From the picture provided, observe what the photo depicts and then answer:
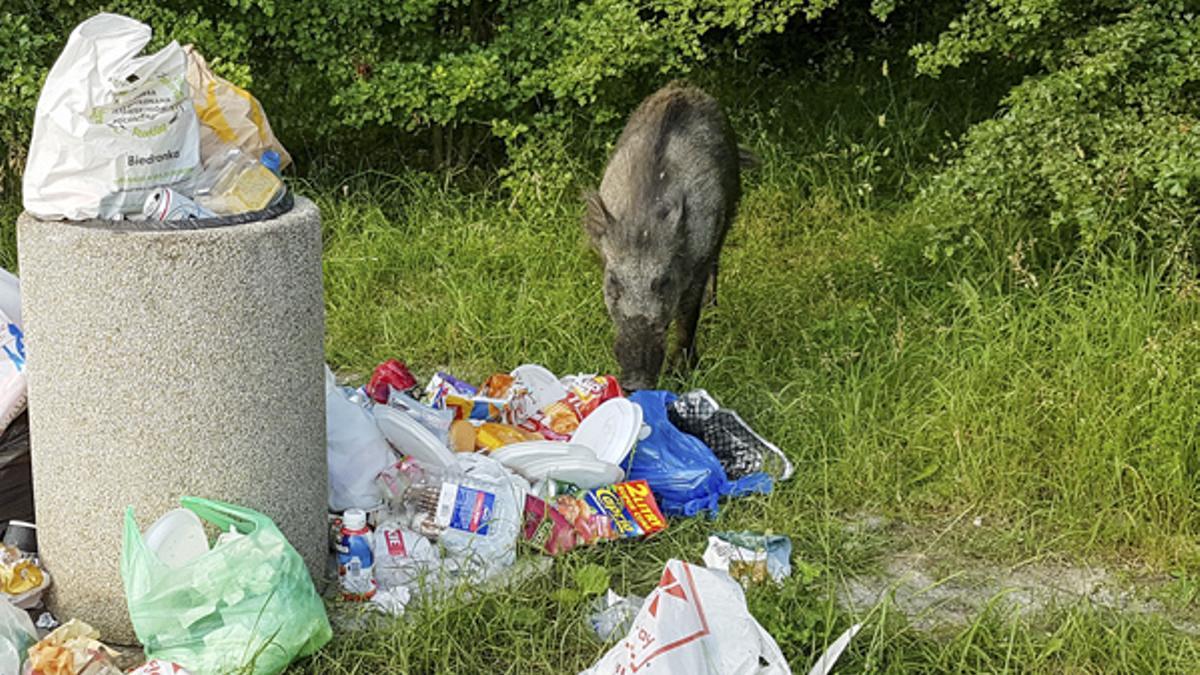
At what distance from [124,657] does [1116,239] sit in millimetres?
4488

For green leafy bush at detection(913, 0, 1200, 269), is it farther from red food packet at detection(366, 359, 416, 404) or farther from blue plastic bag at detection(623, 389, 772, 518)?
red food packet at detection(366, 359, 416, 404)

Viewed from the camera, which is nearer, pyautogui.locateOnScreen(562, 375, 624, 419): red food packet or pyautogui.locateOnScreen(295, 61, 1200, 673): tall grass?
pyautogui.locateOnScreen(295, 61, 1200, 673): tall grass

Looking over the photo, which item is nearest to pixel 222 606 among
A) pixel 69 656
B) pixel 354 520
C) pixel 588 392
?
pixel 69 656

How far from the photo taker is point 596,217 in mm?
6406

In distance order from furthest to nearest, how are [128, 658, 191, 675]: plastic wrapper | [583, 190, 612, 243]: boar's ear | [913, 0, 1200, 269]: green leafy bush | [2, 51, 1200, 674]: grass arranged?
[583, 190, 612, 243]: boar's ear, [913, 0, 1200, 269]: green leafy bush, [2, 51, 1200, 674]: grass, [128, 658, 191, 675]: plastic wrapper

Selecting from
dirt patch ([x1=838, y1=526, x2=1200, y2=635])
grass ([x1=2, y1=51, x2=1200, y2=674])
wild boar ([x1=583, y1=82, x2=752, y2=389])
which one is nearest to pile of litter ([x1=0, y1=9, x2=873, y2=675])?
grass ([x1=2, y1=51, x2=1200, y2=674])

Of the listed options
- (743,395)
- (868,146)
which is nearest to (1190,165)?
(743,395)

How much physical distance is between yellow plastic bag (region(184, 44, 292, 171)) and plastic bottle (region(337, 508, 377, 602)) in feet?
3.55

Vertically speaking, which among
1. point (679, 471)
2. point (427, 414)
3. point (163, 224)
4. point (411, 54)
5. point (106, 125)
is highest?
point (106, 125)

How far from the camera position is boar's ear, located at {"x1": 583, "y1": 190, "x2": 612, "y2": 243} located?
6352 mm

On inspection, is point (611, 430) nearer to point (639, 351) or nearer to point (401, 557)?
point (401, 557)

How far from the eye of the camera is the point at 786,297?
705cm

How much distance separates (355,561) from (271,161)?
3.84 ft

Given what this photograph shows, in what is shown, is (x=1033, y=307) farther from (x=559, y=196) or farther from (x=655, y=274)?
(x=559, y=196)
